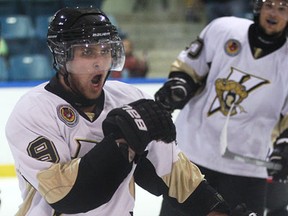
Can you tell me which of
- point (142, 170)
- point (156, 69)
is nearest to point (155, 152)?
point (142, 170)

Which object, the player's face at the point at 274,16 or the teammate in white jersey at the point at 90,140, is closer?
the teammate in white jersey at the point at 90,140

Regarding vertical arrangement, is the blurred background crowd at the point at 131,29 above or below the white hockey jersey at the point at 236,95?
below

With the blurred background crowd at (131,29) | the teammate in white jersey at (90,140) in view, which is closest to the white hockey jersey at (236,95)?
the teammate in white jersey at (90,140)

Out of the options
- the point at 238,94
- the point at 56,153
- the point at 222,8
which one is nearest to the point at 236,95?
the point at 238,94

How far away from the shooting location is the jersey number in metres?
1.40

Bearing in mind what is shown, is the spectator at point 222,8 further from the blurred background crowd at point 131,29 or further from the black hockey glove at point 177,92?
the black hockey glove at point 177,92

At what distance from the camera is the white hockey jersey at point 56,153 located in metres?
1.38

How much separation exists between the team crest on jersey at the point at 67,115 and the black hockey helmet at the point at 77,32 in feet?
0.32

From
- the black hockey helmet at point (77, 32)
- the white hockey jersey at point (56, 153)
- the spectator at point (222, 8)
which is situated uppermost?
the black hockey helmet at point (77, 32)

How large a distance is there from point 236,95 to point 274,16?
0.29 meters

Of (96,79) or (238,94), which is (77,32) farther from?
(238,94)

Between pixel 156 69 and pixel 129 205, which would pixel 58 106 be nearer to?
pixel 129 205

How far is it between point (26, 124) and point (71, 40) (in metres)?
0.20

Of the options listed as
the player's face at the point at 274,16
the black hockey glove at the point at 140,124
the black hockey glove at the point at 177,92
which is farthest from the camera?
the black hockey glove at the point at 177,92
